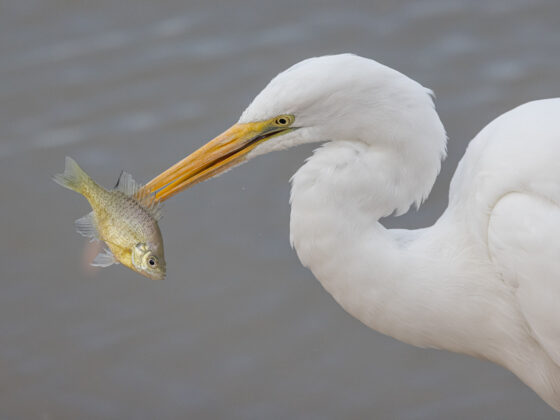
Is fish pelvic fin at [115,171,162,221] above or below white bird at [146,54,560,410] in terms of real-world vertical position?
above

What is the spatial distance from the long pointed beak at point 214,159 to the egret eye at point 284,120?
0.02 m

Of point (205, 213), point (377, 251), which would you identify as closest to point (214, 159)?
point (377, 251)

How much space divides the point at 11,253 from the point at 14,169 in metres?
0.51

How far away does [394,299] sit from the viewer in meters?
2.64

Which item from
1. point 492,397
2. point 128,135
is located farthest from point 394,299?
point 128,135

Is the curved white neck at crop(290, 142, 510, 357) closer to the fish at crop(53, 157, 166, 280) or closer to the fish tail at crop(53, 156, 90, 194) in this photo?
the fish at crop(53, 157, 166, 280)

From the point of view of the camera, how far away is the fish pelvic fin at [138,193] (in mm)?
2477

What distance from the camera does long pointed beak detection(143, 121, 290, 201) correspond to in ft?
8.19

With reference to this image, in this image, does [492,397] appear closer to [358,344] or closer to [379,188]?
[358,344]

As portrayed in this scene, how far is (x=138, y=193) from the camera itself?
252cm

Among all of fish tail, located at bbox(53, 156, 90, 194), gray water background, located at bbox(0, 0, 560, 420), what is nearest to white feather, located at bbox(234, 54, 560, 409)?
fish tail, located at bbox(53, 156, 90, 194)

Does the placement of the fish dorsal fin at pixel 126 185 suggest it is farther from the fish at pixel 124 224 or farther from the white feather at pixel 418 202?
the white feather at pixel 418 202

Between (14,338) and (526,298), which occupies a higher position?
(14,338)

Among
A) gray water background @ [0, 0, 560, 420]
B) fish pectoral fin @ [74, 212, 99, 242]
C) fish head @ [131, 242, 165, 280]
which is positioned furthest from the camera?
gray water background @ [0, 0, 560, 420]
